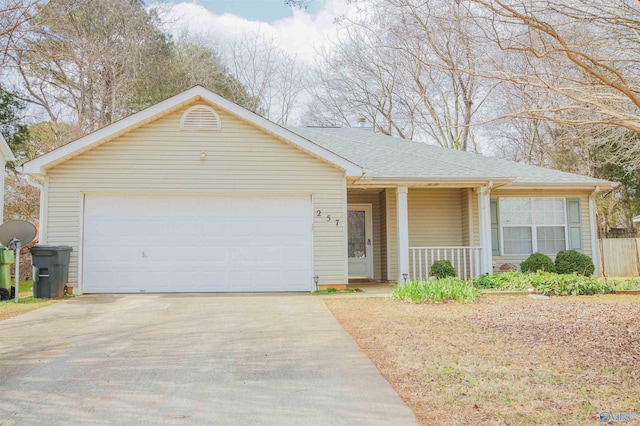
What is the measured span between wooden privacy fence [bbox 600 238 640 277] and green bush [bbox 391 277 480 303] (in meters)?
9.65

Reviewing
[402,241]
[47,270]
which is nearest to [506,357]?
[402,241]

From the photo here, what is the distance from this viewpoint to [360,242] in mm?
14086

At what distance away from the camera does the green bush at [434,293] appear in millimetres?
8984

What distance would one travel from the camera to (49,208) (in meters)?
10.3

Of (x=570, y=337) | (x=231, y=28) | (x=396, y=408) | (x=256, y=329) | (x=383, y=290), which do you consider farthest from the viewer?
(x=231, y=28)

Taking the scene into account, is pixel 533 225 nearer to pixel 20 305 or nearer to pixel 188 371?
pixel 188 371

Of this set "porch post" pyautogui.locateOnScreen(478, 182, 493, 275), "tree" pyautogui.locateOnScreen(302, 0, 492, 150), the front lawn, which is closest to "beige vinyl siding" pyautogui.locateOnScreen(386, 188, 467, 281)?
"porch post" pyautogui.locateOnScreen(478, 182, 493, 275)

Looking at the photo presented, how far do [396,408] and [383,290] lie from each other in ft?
24.3

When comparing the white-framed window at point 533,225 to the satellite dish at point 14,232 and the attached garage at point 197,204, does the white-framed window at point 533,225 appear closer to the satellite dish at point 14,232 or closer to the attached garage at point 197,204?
the attached garage at point 197,204

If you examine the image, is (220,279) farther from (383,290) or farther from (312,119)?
→ (312,119)

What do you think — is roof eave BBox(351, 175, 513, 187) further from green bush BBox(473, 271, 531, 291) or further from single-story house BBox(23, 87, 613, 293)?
green bush BBox(473, 271, 531, 291)

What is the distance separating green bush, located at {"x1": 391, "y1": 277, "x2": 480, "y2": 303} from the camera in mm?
8984

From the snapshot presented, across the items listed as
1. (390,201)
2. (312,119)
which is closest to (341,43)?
(312,119)

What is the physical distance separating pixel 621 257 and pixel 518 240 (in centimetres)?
569
